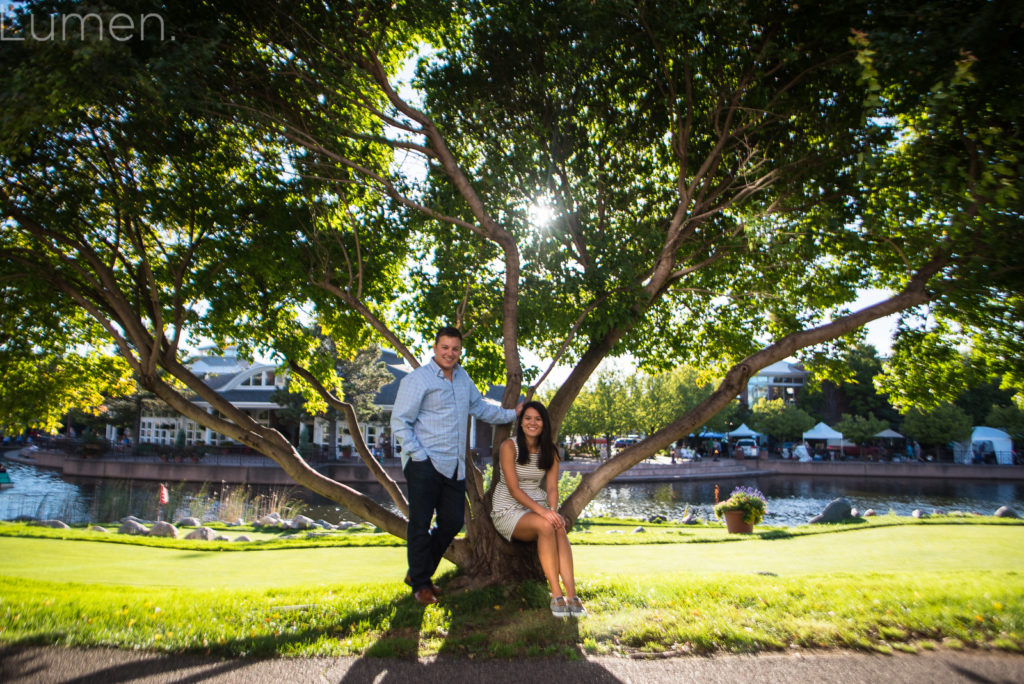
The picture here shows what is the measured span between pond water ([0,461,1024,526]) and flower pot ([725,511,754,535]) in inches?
326

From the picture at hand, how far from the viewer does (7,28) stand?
5371 millimetres

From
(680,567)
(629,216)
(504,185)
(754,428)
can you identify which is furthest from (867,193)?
(754,428)

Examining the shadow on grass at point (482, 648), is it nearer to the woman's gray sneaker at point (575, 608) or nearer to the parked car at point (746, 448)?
the woman's gray sneaker at point (575, 608)

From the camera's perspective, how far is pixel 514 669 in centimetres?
370

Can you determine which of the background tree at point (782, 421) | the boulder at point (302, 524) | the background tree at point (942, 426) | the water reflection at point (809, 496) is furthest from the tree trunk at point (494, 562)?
the background tree at point (782, 421)

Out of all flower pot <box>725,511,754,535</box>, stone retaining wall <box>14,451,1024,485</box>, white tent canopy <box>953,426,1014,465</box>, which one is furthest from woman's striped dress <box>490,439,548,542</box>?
white tent canopy <box>953,426,1014,465</box>

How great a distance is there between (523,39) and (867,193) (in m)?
4.78

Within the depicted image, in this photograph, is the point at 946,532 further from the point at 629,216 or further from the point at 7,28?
the point at 7,28

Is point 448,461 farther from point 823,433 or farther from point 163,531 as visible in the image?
point 823,433

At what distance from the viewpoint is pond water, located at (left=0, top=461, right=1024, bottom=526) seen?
2323 cm

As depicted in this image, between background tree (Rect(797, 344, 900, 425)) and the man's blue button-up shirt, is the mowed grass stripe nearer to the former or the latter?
the man's blue button-up shirt

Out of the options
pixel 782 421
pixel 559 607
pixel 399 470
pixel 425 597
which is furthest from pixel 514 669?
pixel 782 421

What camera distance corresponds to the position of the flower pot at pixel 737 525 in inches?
600

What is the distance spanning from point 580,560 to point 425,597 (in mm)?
5916
